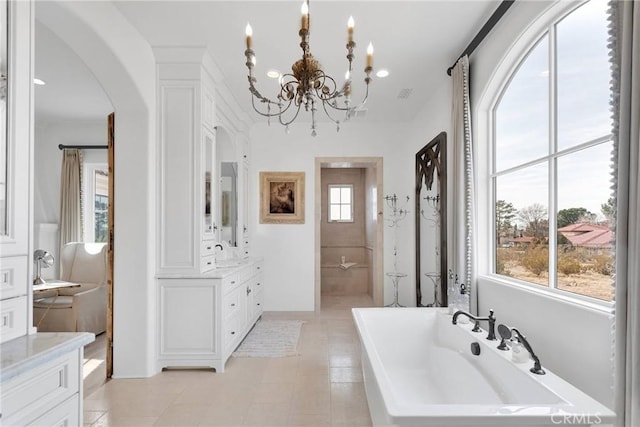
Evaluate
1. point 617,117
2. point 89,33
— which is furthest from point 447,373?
point 89,33

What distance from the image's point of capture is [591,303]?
177 cm

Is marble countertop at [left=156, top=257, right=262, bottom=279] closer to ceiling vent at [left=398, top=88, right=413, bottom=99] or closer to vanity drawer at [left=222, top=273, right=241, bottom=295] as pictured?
vanity drawer at [left=222, top=273, right=241, bottom=295]

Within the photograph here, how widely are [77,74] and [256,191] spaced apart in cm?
259

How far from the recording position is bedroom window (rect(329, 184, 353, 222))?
748cm

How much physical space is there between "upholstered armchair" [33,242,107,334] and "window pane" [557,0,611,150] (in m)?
4.68

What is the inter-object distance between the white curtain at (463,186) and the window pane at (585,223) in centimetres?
77

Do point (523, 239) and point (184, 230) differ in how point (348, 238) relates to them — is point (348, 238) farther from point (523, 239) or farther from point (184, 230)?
point (523, 239)

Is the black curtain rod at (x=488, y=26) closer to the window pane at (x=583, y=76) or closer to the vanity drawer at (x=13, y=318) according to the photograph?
the window pane at (x=583, y=76)

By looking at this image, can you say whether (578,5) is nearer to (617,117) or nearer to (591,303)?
(617,117)

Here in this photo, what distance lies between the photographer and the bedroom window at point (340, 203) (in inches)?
295

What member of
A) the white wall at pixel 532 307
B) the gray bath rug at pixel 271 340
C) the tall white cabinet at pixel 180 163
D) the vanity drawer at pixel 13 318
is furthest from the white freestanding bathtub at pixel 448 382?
the tall white cabinet at pixel 180 163

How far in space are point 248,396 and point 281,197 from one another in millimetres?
3142

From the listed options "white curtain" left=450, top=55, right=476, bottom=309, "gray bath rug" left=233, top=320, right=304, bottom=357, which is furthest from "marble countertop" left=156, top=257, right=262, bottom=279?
"white curtain" left=450, top=55, right=476, bottom=309

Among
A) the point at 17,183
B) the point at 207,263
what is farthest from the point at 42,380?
the point at 207,263
